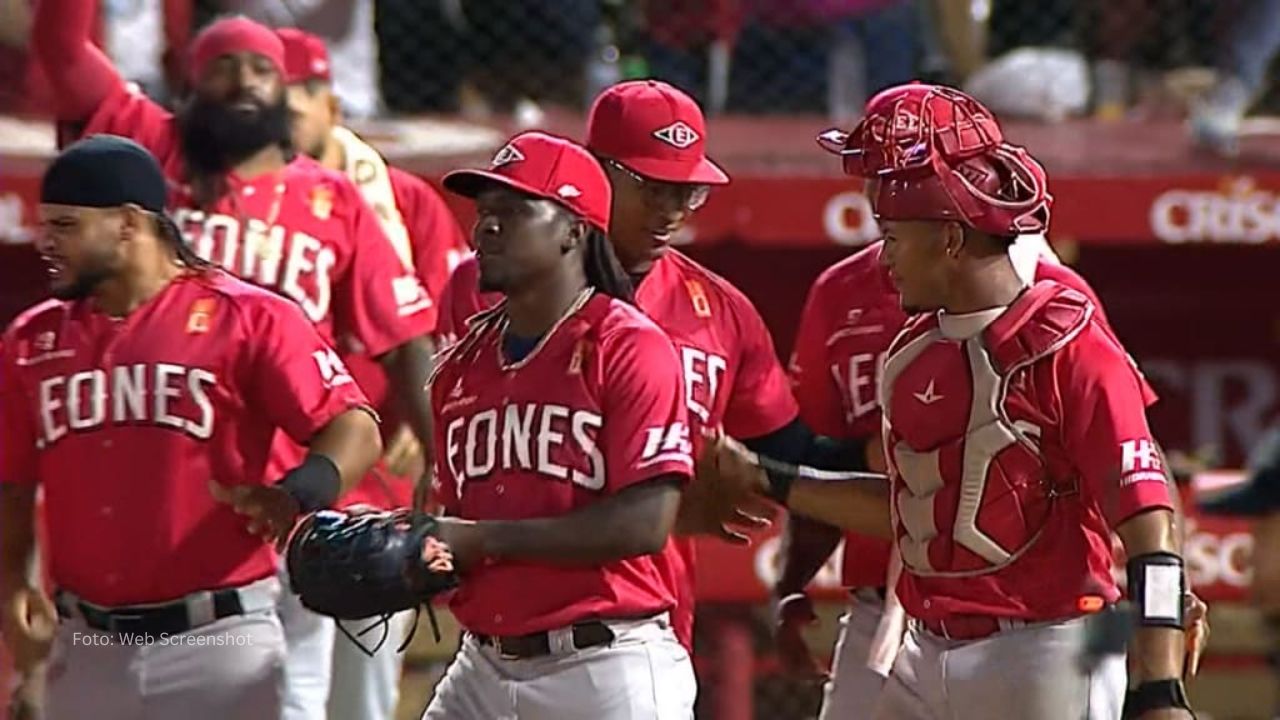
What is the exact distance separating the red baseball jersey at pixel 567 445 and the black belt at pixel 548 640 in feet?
0.06

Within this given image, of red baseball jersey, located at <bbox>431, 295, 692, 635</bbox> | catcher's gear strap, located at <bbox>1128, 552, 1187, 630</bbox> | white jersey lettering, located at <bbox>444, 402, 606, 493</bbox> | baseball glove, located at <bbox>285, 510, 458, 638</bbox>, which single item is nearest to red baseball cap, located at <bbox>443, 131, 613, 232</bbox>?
red baseball jersey, located at <bbox>431, 295, 692, 635</bbox>

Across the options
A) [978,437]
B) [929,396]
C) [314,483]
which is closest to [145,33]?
[314,483]

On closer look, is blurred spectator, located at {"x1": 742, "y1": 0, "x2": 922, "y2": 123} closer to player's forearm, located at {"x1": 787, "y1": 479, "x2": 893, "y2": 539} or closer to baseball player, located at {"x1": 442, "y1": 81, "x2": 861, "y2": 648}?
baseball player, located at {"x1": 442, "y1": 81, "x2": 861, "y2": 648}

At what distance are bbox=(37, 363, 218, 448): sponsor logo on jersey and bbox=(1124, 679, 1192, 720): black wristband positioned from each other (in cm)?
190

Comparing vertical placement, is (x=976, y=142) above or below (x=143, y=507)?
above

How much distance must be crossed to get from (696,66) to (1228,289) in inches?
77.2

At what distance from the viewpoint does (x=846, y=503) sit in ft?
15.5

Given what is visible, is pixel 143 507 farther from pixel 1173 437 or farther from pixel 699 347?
pixel 1173 437

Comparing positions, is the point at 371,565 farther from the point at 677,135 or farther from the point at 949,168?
the point at 677,135

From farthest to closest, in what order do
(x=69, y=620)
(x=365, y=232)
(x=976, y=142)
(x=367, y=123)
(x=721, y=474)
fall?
(x=367, y=123), (x=365, y=232), (x=69, y=620), (x=721, y=474), (x=976, y=142)

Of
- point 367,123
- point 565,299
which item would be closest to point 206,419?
point 565,299

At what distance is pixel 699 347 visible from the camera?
17.2ft

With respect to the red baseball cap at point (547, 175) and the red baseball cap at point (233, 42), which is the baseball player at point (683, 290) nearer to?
the red baseball cap at point (547, 175)

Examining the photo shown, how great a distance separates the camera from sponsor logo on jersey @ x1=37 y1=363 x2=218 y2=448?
16.2 ft
